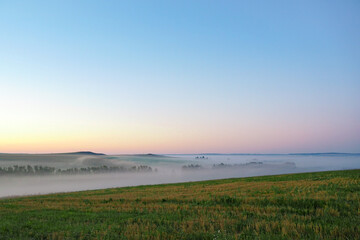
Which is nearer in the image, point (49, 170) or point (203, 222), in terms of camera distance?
point (203, 222)

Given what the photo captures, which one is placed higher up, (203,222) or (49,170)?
(203,222)

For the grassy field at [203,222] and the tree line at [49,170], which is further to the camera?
the tree line at [49,170]

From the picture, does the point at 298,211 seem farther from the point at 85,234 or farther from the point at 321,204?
the point at 85,234

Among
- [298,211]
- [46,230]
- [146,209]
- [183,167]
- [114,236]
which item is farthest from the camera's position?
[183,167]

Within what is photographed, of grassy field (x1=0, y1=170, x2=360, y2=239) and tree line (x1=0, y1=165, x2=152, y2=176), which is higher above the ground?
grassy field (x1=0, y1=170, x2=360, y2=239)

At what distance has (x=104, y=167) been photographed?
116 m

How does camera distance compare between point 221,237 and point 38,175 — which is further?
point 38,175

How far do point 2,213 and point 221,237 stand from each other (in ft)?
43.6

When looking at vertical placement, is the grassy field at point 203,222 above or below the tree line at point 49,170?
above

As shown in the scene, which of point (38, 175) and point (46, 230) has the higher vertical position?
point (46, 230)

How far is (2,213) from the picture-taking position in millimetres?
14336

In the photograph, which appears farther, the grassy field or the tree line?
the tree line

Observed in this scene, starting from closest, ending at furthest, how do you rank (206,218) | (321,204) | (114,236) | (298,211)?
1. (114,236)
2. (206,218)
3. (298,211)
4. (321,204)

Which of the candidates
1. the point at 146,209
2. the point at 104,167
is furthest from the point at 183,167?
the point at 146,209
